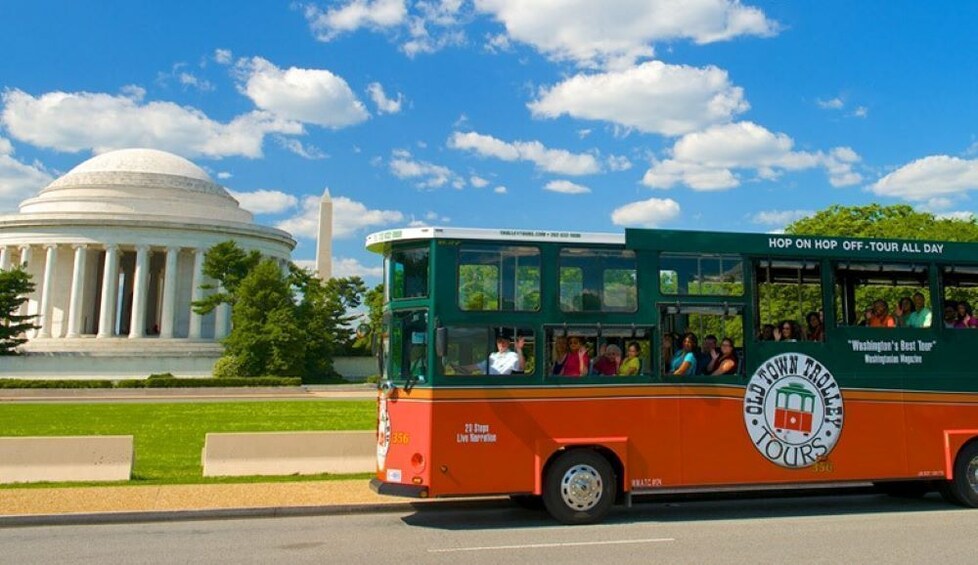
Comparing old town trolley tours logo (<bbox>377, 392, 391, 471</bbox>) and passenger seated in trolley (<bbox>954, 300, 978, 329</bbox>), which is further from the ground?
passenger seated in trolley (<bbox>954, 300, 978, 329</bbox>)

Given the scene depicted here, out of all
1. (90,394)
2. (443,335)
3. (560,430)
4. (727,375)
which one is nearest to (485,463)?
(560,430)

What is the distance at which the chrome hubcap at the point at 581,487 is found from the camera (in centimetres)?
1119

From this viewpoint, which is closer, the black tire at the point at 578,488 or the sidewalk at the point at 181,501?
the black tire at the point at 578,488

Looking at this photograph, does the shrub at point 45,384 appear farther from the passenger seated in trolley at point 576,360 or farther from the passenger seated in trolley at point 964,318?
the passenger seated in trolley at point 964,318

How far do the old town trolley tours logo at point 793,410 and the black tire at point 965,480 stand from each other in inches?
89.3

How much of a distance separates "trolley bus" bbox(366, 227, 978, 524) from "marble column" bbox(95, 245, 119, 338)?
68.7m

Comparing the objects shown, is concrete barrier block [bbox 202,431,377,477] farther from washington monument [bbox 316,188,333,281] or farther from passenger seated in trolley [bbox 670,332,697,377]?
washington monument [bbox 316,188,333,281]

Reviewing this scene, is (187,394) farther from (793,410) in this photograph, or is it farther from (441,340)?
(793,410)

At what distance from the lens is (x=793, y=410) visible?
476 inches

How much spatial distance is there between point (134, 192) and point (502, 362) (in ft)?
235

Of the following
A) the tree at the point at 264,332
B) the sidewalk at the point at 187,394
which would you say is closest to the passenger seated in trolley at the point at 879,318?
the sidewalk at the point at 187,394

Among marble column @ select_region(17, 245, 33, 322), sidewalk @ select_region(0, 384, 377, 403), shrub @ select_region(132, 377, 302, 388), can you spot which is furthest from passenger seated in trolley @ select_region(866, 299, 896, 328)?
marble column @ select_region(17, 245, 33, 322)

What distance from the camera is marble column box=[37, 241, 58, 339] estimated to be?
73.9 m

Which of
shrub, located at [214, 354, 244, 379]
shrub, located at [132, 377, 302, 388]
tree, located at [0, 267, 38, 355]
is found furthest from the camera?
tree, located at [0, 267, 38, 355]
